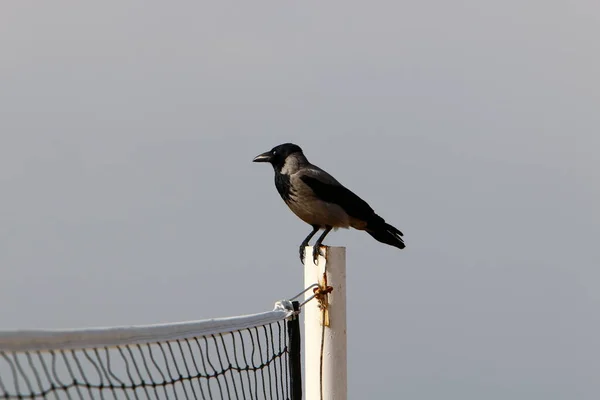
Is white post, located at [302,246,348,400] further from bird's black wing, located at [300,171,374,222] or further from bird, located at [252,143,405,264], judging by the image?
bird's black wing, located at [300,171,374,222]

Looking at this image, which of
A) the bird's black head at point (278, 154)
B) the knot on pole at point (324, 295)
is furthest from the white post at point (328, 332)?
the bird's black head at point (278, 154)

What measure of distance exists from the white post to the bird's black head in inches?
194

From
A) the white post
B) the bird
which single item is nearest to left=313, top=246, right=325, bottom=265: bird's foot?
the white post

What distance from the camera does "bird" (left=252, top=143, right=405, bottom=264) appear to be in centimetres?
1059

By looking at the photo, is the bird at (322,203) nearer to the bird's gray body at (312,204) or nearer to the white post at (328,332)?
the bird's gray body at (312,204)

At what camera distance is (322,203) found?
1056 cm

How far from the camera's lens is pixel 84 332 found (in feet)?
13.3

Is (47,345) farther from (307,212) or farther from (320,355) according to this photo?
(307,212)

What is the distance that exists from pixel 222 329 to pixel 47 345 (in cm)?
163

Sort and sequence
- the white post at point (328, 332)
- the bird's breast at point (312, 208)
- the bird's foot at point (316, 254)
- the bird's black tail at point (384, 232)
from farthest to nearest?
the bird's black tail at point (384, 232) < the bird's breast at point (312, 208) < the bird's foot at point (316, 254) < the white post at point (328, 332)

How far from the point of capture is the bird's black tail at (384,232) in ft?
36.2

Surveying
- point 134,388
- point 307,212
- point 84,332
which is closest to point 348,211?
point 307,212

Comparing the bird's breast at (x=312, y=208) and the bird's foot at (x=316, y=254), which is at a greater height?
the bird's breast at (x=312, y=208)

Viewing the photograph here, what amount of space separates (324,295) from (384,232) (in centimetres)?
490
